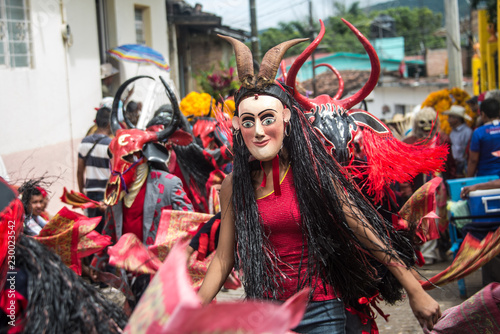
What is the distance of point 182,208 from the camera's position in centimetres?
470

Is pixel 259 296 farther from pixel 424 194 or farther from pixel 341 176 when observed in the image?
pixel 424 194

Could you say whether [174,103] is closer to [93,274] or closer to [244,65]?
[93,274]

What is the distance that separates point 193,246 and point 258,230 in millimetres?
710

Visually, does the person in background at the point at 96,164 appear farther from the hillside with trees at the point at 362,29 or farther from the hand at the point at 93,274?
the hillside with trees at the point at 362,29

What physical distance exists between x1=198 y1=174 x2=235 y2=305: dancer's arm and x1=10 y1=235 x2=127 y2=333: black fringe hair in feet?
2.76

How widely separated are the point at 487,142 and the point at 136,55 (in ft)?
22.0

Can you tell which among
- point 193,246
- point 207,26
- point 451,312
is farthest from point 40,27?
point 207,26

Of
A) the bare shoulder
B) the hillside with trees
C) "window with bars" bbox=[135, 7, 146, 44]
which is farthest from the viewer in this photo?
the hillside with trees

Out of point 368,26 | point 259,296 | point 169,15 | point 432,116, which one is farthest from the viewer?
point 368,26

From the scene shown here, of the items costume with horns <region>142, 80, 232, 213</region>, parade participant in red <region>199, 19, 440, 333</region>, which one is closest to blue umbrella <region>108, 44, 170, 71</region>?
costume with horns <region>142, 80, 232, 213</region>

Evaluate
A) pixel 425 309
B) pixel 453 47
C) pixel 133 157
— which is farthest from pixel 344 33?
pixel 425 309

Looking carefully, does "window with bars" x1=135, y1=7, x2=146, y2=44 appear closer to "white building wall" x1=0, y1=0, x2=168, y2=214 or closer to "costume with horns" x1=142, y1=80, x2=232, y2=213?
"white building wall" x1=0, y1=0, x2=168, y2=214

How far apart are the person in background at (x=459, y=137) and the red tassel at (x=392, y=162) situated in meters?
5.29

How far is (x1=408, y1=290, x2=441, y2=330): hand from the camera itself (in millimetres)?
2471
